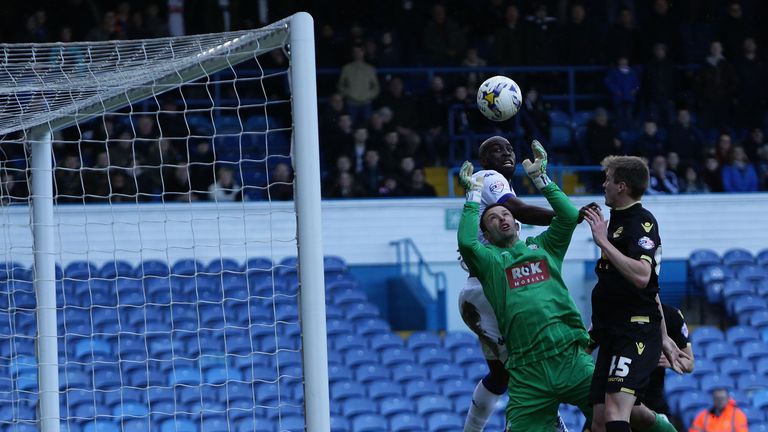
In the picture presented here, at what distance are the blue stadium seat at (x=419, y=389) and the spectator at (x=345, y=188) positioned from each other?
3.27 meters

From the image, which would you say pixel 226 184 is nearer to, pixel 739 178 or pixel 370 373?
pixel 370 373

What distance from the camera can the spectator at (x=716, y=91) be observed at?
17156 mm

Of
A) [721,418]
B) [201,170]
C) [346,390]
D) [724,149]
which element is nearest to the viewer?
[721,418]

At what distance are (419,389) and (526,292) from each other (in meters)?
6.23

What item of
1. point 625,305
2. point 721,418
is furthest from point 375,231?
point 625,305

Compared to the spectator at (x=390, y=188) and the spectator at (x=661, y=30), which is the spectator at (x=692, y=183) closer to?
the spectator at (x=661, y=30)

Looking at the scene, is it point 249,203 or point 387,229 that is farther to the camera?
point 387,229

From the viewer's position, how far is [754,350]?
14188mm

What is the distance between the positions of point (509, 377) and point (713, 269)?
29.4ft

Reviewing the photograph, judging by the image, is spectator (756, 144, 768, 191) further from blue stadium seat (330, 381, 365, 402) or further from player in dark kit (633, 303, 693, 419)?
player in dark kit (633, 303, 693, 419)

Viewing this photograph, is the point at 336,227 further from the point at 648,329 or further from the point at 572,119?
the point at 648,329

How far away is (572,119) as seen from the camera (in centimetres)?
1681

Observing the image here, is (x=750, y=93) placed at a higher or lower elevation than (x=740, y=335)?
higher

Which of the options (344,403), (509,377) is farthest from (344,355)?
(509,377)
